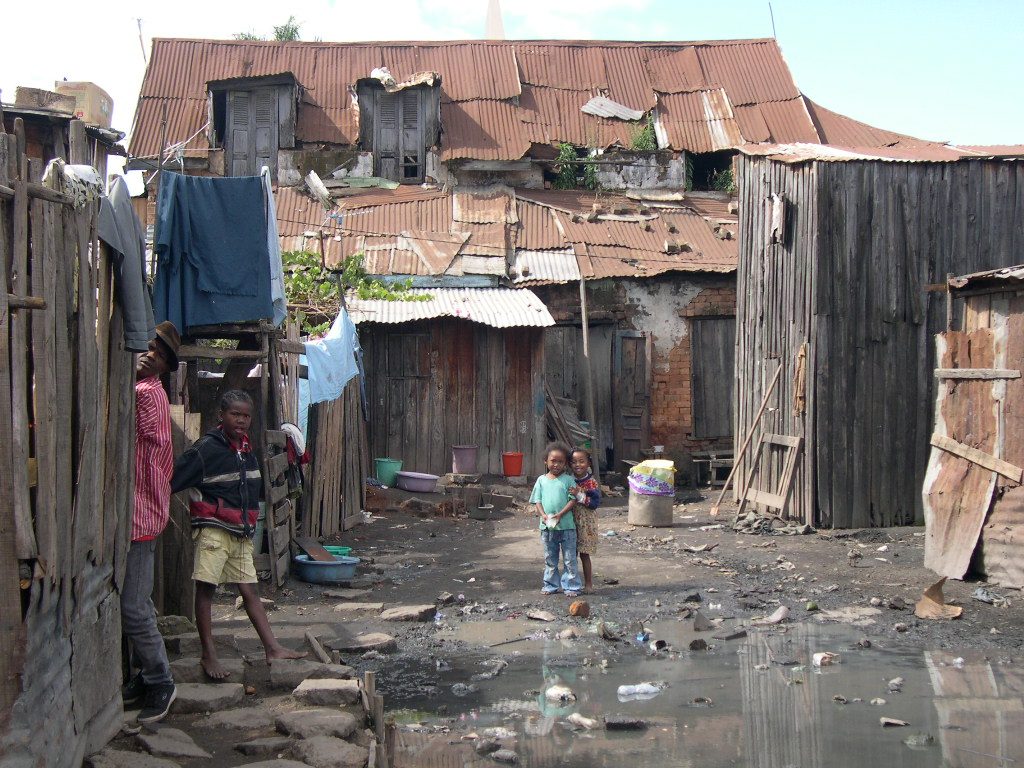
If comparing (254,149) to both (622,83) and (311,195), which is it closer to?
(311,195)

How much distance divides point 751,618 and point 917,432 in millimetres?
4924

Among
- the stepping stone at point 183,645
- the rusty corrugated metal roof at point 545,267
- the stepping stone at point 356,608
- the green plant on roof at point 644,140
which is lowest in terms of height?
the stepping stone at point 356,608

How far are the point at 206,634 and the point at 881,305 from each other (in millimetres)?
8684

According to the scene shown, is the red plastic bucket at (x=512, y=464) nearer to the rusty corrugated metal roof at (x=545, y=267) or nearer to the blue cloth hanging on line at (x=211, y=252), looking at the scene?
the rusty corrugated metal roof at (x=545, y=267)

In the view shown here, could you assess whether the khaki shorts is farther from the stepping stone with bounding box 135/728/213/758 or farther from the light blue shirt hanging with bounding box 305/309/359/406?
the light blue shirt hanging with bounding box 305/309/359/406

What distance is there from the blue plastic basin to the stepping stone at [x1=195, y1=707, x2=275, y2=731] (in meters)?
3.85

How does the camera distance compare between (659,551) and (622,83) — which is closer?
(659,551)

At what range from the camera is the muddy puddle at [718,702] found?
5125 mm

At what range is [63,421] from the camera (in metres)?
3.88

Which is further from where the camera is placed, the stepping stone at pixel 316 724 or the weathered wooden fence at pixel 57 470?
the stepping stone at pixel 316 724

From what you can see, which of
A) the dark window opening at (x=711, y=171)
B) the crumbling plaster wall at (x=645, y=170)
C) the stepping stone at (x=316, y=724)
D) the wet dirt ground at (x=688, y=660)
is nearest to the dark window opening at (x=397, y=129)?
the crumbling plaster wall at (x=645, y=170)

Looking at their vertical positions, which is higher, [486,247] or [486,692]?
[486,247]

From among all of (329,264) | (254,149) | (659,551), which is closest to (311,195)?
(254,149)

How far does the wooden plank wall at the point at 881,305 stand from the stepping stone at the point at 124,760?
28.7 feet
